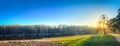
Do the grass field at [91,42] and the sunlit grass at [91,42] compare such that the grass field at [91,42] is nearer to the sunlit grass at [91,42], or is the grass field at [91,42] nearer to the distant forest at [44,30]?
the sunlit grass at [91,42]

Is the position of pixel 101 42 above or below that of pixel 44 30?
below

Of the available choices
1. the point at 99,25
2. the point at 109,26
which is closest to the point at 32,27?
the point at 99,25

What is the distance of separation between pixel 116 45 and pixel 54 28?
34.2 meters

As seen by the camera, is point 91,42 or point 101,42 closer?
point 91,42

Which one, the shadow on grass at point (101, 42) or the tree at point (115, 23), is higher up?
the tree at point (115, 23)

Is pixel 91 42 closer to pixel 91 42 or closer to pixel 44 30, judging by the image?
pixel 91 42

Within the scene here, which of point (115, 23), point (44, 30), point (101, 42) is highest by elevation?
point (115, 23)

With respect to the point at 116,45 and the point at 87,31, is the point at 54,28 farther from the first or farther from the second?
the point at 116,45

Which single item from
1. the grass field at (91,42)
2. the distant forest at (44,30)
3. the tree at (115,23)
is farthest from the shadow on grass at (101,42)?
the distant forest at (44,30)

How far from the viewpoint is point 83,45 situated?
22.1 m

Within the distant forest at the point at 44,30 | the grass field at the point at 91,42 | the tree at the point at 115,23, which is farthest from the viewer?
the distant forest at the point at 44,30

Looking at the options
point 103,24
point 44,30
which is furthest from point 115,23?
point 44,30

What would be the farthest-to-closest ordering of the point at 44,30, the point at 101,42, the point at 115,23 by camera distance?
the point at 44,30 → the point at 115,23 → the point at 101,42

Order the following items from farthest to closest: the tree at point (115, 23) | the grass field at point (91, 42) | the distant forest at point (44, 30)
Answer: the distant forest at point (44, 30)
the tree at point (115, 23)
the grass field at point (91, 42)
